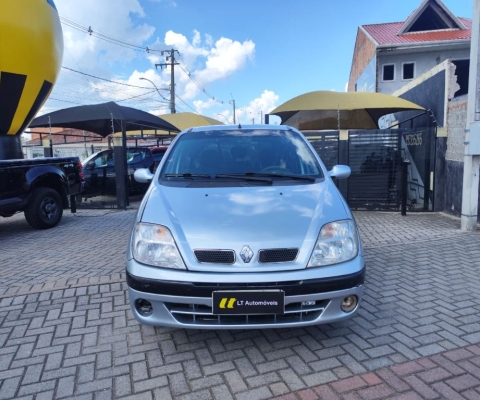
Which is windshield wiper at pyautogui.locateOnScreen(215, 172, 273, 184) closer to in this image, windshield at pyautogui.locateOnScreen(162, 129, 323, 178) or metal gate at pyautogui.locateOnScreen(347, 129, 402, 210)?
windshield at pyautogui.locateOnScreen(162, 129, 323, 178)

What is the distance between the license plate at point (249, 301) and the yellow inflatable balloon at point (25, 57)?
6.73 m

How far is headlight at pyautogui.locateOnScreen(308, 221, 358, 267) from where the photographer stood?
2514mm

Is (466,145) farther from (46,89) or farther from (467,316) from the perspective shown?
(46,89)

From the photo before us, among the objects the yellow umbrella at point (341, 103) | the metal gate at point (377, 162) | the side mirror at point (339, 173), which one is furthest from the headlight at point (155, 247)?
the yellow umbrella at point (341, 103)

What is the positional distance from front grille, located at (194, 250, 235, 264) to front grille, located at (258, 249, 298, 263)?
0.19 meters

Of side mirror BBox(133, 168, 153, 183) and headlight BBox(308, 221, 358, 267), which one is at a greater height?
side mirror BBox(133, 168, 153, 183)

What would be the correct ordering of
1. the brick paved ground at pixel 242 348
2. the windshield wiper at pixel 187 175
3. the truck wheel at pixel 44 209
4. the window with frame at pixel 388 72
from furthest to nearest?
the window with frame at pixel 388 72 < the truck wheel at pixel 44 209 < the windshield wiper at pixel 187 175 < the brick paved ground at pixel 242 348

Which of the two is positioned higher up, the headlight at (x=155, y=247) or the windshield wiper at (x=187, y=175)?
the windshield wiper at (x=187, y=175)

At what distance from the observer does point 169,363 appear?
103 inches

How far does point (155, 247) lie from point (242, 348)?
1003 mm

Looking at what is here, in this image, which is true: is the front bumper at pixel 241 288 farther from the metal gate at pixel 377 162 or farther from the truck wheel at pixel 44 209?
the metal gate at pixel 377 162

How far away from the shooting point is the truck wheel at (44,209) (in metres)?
6.86

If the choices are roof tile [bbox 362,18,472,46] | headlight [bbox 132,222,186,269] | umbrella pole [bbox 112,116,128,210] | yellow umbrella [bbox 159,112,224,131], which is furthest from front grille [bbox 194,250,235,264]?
roof tile [bbox 362,18,472,46]

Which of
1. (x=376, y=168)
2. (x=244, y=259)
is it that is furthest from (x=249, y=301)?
(x=376, y=168)
